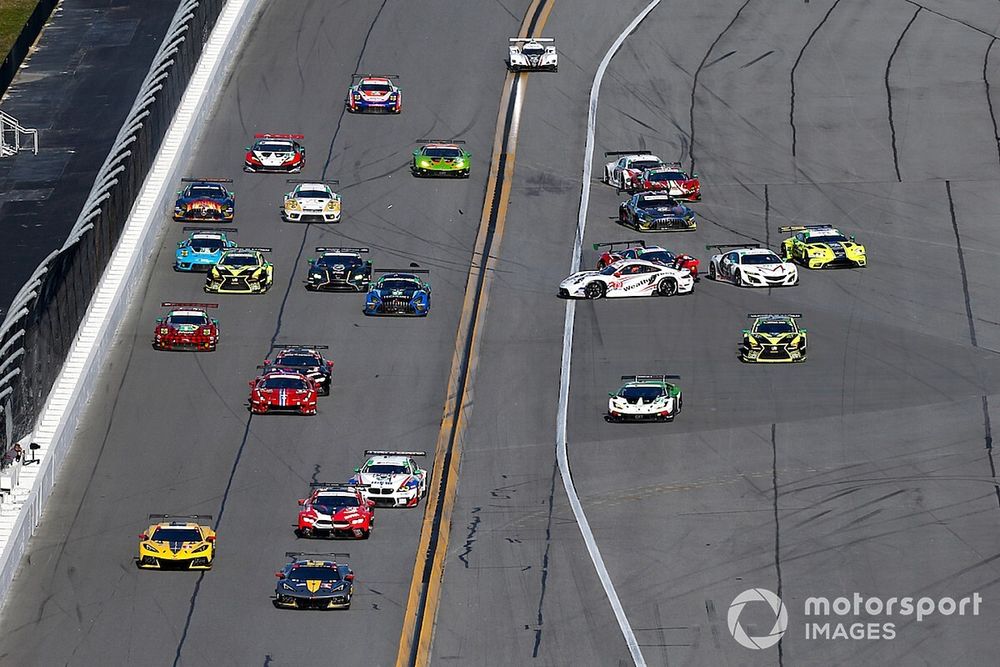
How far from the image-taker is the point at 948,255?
254 feet

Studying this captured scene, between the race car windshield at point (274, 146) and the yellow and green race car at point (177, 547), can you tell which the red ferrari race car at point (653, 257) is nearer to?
the race car windshield at point (274, 146)

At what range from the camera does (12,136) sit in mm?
84625

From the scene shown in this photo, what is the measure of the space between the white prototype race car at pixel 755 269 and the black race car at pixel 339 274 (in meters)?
12.3

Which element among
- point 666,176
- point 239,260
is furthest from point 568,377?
point 666,176

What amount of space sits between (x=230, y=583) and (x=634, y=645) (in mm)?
10502

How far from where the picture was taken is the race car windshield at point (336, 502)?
57438mm

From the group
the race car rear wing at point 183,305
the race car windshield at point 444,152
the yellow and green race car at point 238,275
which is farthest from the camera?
the race car windshield at point 444,152

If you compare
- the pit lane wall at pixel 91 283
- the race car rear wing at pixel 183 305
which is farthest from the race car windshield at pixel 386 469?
the race car rear wing at pixel 183 305

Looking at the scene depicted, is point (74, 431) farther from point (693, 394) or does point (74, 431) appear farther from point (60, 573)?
point (693, 394)

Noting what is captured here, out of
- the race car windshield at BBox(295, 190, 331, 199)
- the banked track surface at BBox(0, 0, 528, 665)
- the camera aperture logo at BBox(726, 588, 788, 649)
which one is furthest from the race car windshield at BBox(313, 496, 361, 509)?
the race car windshield at BBox(295, 190, 331, 199)

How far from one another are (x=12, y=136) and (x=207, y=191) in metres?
11.4

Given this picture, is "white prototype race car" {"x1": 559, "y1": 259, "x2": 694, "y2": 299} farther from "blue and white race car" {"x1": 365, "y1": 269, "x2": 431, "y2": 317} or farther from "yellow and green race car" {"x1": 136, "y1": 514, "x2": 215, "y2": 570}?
"yellow and green race car" {"x1": 136, "y1": 514, "x2": 215, "y2": 570}

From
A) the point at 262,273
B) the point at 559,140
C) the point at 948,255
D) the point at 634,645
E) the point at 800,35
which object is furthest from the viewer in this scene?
the point at 800,35

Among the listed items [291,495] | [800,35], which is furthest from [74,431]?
[800,35]
